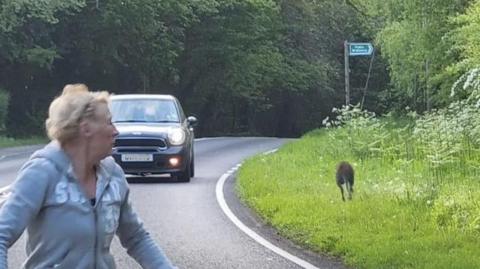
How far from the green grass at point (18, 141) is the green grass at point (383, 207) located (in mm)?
18870

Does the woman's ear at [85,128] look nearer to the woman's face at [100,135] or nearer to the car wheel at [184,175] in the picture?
the woman's face at [100,135]

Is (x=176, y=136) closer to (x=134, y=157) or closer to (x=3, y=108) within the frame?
(x=134, y=157)

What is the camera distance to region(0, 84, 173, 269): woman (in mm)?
4219

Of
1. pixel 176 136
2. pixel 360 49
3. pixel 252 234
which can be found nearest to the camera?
pixel 252 234

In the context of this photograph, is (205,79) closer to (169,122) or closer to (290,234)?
(169,122)

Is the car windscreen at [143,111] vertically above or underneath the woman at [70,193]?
underneath

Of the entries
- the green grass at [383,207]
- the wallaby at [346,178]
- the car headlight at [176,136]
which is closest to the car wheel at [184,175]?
the car headlight at [176,136]

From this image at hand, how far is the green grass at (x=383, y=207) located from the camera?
1127 centimetres

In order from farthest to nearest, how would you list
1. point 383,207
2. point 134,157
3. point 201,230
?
1. point 134,157
2. point 383,207
3. point 201,230

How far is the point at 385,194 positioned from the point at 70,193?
39.1 feet

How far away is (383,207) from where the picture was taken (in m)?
14.5

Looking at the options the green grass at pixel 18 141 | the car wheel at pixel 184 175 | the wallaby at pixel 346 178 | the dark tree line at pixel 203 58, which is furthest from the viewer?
the dark tree line at pixel 203 58

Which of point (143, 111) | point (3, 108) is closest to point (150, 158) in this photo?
point (143, 111)

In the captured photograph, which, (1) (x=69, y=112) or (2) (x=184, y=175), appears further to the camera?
(2) (x=184, y=175)
